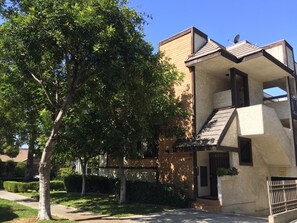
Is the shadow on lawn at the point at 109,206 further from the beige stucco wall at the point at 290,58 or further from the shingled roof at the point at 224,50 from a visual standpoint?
the beige stucco wall at the point at 290,58

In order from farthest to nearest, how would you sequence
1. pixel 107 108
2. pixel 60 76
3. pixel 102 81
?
pixel 107 108 → pixel 60 76 → pixel 102 81

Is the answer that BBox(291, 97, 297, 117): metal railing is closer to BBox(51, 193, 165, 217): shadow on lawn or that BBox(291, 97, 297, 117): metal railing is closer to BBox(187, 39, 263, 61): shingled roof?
BBox(187, 39, 263, 61): shingled roof

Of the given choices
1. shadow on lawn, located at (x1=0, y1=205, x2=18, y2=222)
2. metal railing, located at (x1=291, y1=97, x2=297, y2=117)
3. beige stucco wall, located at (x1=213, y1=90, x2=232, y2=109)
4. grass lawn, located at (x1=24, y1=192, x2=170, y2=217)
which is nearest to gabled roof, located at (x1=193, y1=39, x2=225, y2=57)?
beige stucco wall, located at (x1=213, y1=90, x2=232, y2=109)

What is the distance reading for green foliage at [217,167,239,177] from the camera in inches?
627

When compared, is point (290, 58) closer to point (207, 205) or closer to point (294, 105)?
point (294, 105)

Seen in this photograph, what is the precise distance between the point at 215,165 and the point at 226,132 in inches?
96.9

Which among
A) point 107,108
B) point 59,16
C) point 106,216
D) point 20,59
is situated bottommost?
point 106,216

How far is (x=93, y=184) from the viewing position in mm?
22359

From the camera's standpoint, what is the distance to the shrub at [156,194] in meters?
16.5

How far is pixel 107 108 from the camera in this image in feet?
52.5

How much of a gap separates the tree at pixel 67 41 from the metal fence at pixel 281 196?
7.18 m

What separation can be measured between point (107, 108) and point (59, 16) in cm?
602

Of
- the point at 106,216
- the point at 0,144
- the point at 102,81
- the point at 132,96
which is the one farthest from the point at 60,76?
the point at 0,144

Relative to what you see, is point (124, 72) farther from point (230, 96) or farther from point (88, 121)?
point (230, 96)
